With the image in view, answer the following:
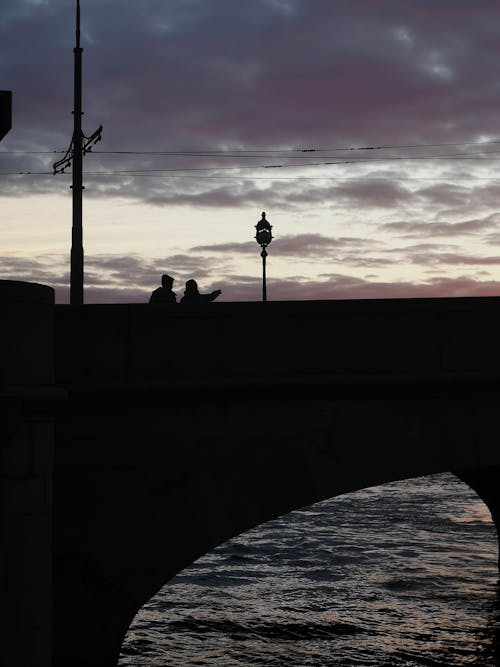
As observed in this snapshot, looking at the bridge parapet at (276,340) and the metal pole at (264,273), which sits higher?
the metal pole at (264,273)

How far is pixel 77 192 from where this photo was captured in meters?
18.6

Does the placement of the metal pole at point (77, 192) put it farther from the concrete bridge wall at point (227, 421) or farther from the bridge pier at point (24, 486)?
the bridge pier at point (24, 486)

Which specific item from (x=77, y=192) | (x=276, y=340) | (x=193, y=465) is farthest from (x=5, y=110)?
(x=77, y=192)

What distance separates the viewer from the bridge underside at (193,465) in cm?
1034

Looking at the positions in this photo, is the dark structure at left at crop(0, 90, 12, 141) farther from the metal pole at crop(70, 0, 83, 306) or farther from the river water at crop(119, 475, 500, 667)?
the river water at crop(119, 475, 500, 667)

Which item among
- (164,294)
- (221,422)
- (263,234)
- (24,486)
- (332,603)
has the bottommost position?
(332,603)

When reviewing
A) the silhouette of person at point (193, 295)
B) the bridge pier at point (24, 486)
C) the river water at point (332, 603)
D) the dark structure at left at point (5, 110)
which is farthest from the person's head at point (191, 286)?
the river water at point (332, 603)

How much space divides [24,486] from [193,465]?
2.40m

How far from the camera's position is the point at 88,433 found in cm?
1036

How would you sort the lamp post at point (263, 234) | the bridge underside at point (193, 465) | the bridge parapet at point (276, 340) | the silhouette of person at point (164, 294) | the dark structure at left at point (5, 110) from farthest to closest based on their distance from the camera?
the lamp post at point (263, 234)
the silhouette of person at point (164, 294)
the bridge parapet at point (276, 340)
the bridge underside at point (193, 465)
the dark structure at left at point (5, 110)

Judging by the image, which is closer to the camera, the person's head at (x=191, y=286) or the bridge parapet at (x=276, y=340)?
the bridge parapet at (x=276, y=340)

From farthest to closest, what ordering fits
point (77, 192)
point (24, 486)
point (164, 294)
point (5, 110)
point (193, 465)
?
1. point (77, 192)
2. point (164, 294)
3. point (193, 465)
4. point (5, 110)
5. point (24, 486)

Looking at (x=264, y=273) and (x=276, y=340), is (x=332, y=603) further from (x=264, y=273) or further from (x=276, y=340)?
(x=276, y=340)

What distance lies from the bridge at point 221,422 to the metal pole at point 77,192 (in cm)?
756
